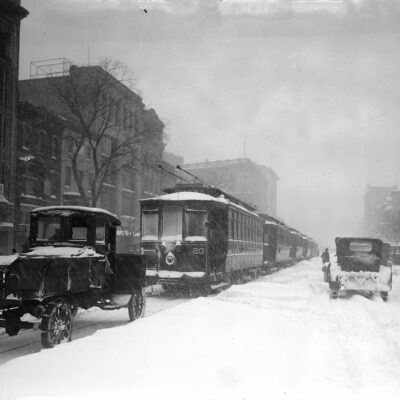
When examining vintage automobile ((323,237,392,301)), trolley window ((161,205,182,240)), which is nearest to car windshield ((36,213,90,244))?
trolley window ((161,205,182,240))

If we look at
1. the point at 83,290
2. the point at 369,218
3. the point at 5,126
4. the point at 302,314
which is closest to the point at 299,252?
the point at 369,218

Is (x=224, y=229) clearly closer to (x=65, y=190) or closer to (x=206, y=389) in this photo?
(x=206, y=389)

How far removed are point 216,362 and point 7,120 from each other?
70.9 ft

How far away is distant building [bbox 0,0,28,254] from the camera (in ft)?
79.9

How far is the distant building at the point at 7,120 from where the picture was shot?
24.3 meters

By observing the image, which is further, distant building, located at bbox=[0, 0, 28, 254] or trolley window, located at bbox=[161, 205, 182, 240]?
distant building, located at bbox=[0, 0, 28, 254]

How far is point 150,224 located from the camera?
17.3 meters

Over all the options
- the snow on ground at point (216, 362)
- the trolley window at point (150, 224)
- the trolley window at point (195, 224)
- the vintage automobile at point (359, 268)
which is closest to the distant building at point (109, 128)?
the trolley window at point (150, 224)

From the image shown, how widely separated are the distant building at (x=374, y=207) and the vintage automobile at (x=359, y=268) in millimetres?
51503

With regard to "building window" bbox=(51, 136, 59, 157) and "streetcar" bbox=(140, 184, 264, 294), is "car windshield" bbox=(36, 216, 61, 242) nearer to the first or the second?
"streetcar" bbox=(140, 184, 264, 294)

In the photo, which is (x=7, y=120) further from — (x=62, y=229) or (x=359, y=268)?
(x=359, y=268)

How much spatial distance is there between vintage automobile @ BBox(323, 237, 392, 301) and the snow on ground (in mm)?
6071

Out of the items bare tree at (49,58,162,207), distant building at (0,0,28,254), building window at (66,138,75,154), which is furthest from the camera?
building window at (66,138,75,154)

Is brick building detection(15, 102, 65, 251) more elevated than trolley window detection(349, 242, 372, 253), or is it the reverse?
brick building detection(15, 102, 65, 251)
